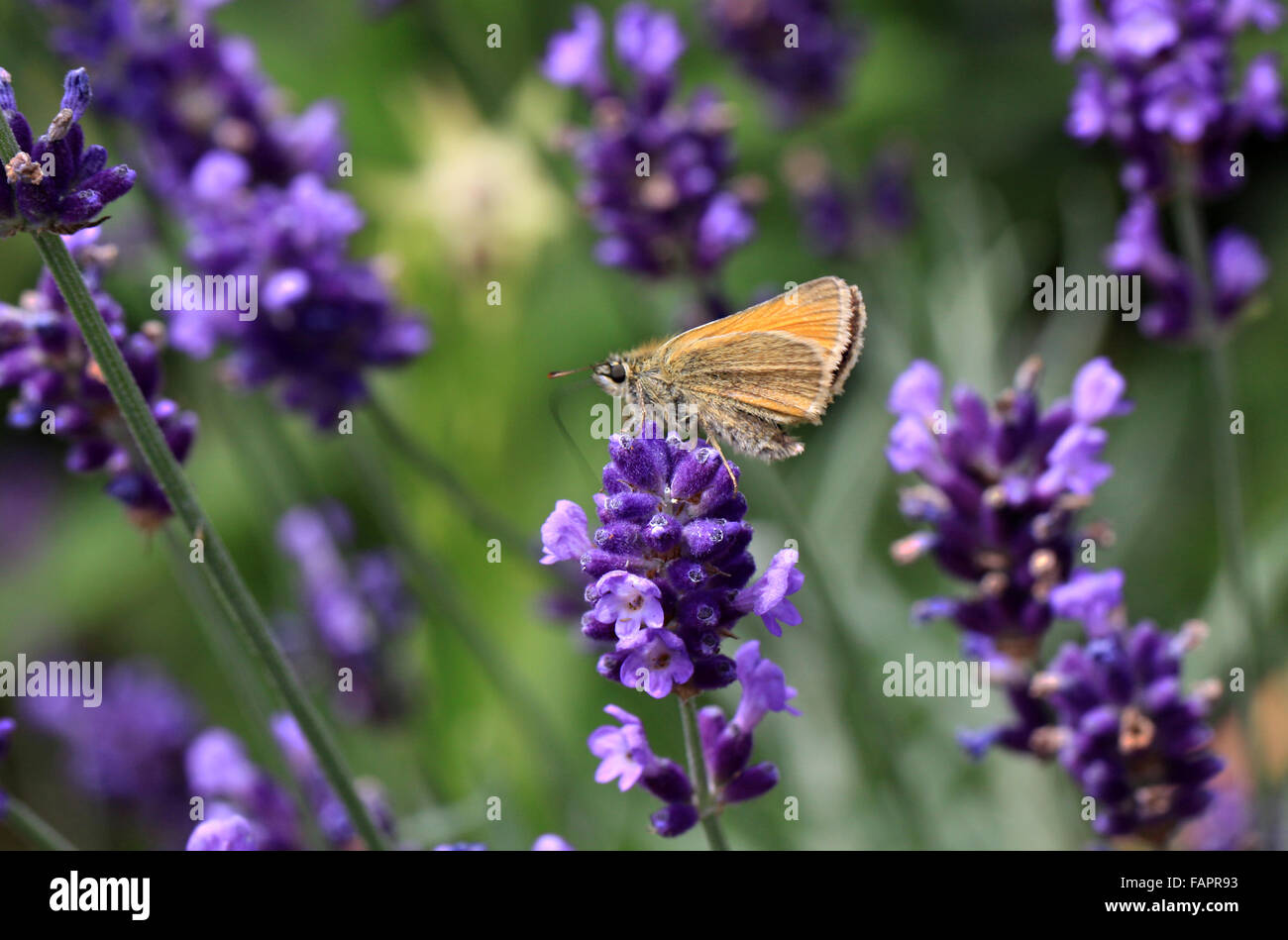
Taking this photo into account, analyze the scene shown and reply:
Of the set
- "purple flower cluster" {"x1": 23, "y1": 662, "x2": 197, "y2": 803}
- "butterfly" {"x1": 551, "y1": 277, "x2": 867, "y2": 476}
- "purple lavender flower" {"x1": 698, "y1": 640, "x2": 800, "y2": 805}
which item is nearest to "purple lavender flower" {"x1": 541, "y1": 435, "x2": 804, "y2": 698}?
"purple lavender flower" {"x1": 698, "y1": 640, "x2": 800, "y2": 805}

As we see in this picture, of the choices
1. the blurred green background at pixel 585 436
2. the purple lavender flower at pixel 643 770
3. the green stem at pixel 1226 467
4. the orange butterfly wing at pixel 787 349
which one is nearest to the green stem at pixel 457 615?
the blurred green background at pixel 585 436

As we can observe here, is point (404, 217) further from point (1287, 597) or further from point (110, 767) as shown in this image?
point (1287, 597)

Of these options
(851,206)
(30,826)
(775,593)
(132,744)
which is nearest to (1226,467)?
(775,593)

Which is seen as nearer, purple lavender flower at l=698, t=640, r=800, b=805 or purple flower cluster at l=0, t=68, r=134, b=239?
purple flower cluster at l=0, t=68, r=134, b=239

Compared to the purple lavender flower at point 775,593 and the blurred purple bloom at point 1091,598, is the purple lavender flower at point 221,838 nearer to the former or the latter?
the purple lavender flower at point 775,593

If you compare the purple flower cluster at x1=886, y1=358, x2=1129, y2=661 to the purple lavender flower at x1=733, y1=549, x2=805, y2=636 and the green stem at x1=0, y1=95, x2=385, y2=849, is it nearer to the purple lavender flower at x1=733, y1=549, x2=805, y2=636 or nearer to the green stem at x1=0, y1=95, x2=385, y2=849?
the purple lavender flower at x1=733, y1=549, x2=805, y2=636

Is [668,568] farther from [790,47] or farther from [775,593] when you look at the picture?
[790,47]
